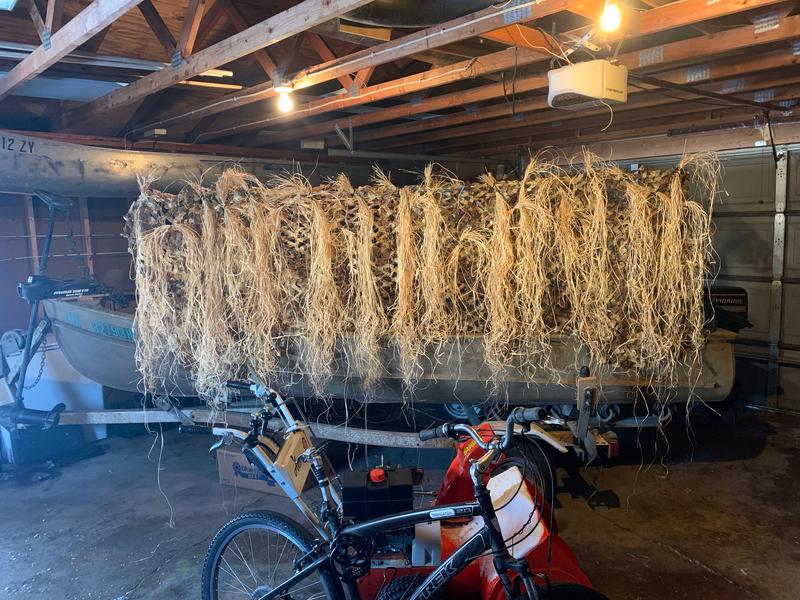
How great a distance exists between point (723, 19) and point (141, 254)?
12.1 feet

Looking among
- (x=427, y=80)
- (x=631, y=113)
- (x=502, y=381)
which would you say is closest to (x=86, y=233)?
(x=427, y=80)

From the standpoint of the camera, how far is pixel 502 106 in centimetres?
459

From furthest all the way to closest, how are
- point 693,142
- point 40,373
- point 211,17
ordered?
1. point 693,142
2. point 40,373
3. point 211,17

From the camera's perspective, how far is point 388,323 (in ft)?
10.6

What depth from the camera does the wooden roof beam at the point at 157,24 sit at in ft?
10.9

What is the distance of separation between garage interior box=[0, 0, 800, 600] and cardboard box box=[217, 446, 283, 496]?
0.02 meters

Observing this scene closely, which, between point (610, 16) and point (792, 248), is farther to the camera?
point (792, 248)

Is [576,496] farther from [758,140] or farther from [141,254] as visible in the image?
[758,140]

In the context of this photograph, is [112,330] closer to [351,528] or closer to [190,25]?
[190,25]

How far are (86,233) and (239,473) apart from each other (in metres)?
3.74

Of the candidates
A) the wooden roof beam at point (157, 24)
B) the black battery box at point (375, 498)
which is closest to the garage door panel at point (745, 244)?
the black battery box at point (375, 498)

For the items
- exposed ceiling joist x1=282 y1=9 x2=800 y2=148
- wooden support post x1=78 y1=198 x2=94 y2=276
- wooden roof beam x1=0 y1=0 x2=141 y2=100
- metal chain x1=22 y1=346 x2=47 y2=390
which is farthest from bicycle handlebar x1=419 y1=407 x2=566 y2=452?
wooden support post x1=78 y1=198 x2=94 y2=276

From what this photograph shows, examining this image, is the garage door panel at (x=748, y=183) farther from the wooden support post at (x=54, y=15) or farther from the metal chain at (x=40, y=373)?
the metal chain at (x=40, y=373)

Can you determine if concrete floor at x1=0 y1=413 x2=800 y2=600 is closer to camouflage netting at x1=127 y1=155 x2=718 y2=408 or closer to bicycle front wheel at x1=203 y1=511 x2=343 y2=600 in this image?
bicycle front wheel at x1=203 y1=511 x2=343 y2=600
